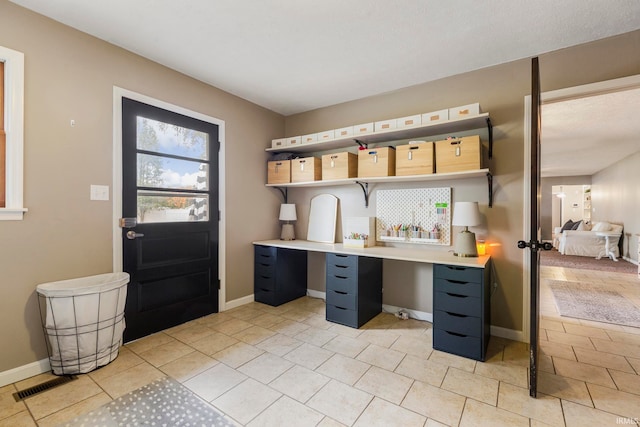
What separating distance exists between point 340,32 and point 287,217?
2248 mm

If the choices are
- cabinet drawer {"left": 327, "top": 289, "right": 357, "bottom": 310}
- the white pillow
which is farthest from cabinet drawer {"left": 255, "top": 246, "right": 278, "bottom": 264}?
the white pillow

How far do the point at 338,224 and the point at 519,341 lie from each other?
2158 mm

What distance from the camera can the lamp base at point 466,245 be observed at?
99.9 inches

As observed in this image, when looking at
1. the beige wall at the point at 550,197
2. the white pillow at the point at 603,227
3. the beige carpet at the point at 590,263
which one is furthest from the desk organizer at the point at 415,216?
the beige wall at the point at 550,197

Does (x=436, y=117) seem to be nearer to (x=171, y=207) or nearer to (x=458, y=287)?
(x=458, y=287)

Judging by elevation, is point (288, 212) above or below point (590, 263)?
above

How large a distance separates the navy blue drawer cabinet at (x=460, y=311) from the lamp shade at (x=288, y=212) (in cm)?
199

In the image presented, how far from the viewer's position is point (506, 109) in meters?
2.65

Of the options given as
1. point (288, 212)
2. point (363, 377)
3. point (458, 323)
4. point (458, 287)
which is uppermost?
point (288, 212)

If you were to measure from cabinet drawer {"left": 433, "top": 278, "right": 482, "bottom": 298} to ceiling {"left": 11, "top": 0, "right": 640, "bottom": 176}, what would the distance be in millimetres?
1950

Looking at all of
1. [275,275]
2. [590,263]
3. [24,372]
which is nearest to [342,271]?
[275,275]

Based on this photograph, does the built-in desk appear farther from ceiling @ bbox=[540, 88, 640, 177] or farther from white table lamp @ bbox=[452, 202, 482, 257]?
ceiling @ bbox=[540, 88, 640, 177]

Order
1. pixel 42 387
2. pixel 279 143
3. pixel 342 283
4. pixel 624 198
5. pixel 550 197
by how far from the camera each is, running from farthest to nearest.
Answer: pixel 550 197 → pixel 624 198 → pixel 279 143 → pixel 342 283 → pixel 42 387

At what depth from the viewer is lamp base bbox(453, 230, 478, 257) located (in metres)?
2.54
